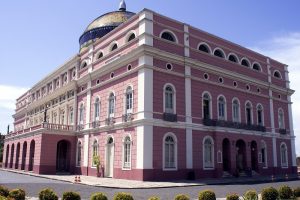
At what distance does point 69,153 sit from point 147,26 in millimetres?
16030

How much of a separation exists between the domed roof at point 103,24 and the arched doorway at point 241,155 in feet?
62.8

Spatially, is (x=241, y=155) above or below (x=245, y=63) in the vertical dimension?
below

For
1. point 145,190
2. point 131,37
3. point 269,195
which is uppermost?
point 131,37

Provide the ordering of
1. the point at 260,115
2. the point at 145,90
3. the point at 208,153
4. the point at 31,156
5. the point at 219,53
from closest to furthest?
the point at 145,90
the point at 208,153
the point at 219,53
the point at 260,115
the point at 31,156

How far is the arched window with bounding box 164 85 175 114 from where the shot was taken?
2438 centimetres

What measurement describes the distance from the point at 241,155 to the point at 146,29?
15042 millimetres

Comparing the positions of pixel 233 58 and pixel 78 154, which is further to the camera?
pixel 78 154

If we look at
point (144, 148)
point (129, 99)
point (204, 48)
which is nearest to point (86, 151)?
point (129, 99)

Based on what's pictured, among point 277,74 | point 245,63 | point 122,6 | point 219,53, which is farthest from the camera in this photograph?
point 122,6

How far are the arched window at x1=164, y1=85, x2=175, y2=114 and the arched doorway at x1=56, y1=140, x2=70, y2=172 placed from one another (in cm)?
1356

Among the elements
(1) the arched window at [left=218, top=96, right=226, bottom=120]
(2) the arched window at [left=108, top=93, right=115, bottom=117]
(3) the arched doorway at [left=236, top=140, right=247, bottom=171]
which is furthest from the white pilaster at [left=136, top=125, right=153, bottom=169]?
(3) the arched doorway at [left=236, top=140, right=247, bottom=171]

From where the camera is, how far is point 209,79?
90.9 ft

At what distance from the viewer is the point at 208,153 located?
1038 inches

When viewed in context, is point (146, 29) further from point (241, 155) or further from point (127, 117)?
point (241, 155)
